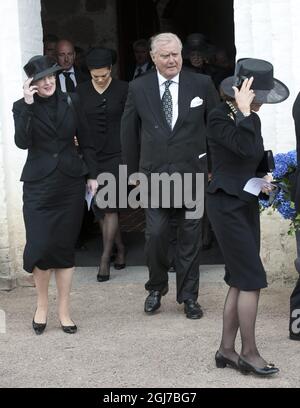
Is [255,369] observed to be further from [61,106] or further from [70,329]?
[61,106]

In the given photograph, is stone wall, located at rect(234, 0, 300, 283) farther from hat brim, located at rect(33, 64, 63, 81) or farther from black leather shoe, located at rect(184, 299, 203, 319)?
hat brim, located at rect(33, 64, 63, 81)

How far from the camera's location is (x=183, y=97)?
278 inches

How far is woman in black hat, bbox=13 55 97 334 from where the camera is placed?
6.63 m

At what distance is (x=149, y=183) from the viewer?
279 inches

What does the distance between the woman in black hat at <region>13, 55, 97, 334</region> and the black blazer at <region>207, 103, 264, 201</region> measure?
1.40m

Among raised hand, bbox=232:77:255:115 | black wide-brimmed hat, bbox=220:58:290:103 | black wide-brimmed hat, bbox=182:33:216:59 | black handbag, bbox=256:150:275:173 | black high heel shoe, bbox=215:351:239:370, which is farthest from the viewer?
black wide-brimmed hat, bbox=182:33:216:59

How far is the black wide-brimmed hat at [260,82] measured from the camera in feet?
18.2

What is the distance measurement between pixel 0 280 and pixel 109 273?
3.06 ft

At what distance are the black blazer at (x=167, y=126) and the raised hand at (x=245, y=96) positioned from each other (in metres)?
1.56

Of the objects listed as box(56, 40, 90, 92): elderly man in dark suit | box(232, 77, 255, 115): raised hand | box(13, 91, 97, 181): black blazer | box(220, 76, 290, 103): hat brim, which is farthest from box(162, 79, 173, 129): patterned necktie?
box(56, 40, 90, 92): elderly man in dark suit

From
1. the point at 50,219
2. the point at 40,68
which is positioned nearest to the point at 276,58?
the point at 40,68

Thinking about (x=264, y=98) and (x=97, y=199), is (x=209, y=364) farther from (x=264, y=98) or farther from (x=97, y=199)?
(x=97, y=199)
